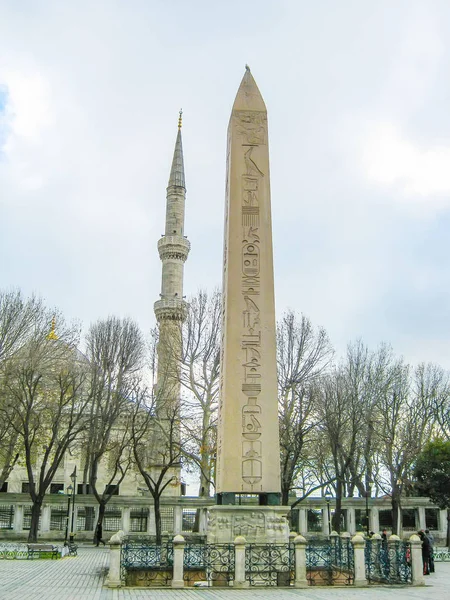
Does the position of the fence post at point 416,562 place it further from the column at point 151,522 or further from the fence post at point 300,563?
the column at point 151,522

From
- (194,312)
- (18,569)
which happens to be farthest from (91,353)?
(18,569)

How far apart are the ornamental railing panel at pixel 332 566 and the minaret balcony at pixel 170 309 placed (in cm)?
2603

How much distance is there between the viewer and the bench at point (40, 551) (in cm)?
1859

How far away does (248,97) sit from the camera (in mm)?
14078

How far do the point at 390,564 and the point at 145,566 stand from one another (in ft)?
14.1

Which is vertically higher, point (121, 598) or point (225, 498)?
point (225, 498)

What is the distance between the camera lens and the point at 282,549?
1168 centimetres

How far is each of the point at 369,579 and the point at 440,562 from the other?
967cm

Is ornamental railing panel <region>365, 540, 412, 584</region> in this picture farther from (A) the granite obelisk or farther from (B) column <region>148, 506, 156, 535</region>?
(B) column <region>148, 506, 156, 535</region>

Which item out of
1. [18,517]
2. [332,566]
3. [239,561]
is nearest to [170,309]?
[18,517]

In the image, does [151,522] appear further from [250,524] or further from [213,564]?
[213,564]

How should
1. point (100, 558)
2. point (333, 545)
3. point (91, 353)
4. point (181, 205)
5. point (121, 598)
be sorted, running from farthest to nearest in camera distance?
point (181, 205)
point (91, 353)
point (100, 558)
point (333, 545)
point (121, 598)

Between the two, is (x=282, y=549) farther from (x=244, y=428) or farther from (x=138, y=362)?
(x=138, y=362)

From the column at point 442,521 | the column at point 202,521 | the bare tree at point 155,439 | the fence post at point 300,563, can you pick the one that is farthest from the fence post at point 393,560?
the column at point 442,521
